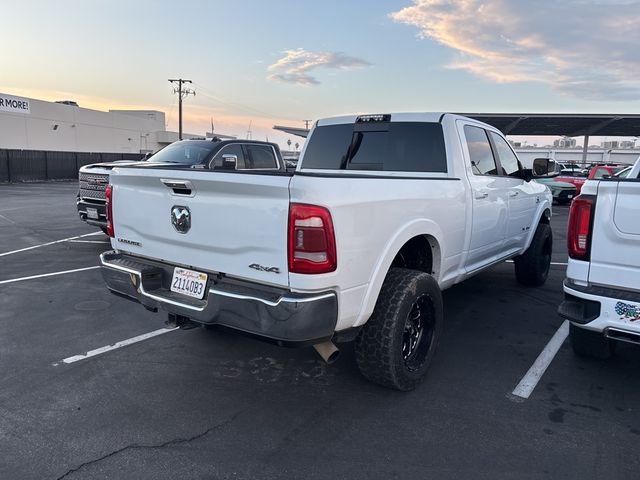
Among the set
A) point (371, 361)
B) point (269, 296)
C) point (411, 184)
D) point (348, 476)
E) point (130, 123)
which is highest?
point (130, 123)

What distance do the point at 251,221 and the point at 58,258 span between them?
21.3ft

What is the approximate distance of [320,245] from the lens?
2730 mm

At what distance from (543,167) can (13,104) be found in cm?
4239

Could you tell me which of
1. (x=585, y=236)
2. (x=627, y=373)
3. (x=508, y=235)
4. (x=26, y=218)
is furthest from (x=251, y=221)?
(x=26, y=218)

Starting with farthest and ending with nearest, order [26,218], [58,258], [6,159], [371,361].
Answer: [6,159] → [26,218] → [58,258] → [371,361]

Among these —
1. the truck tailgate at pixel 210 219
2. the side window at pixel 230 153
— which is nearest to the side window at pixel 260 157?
the side window at pixel 230 153

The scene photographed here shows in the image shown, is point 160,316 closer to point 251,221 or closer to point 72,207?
point 251,221

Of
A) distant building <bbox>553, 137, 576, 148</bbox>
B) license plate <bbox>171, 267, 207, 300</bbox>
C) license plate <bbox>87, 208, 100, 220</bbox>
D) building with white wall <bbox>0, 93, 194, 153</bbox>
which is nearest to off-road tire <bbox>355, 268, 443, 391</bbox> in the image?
license plate <bbox>171, 267, 207, 300</bbox>

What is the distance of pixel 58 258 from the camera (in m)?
8.05

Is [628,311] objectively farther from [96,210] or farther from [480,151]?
[96,210]

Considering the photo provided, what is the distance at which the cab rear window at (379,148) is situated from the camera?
470 cm

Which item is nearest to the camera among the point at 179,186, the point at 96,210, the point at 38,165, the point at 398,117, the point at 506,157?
the point at 179,186

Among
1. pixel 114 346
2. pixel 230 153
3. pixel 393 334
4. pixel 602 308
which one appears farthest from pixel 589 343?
pixel 230 153

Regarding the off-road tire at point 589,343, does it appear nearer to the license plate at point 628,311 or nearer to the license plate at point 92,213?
the license plate at point 628,311
